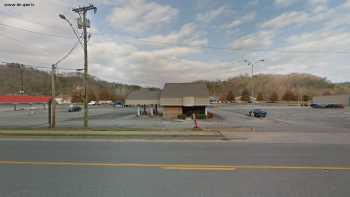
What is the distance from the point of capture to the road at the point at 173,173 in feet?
14.3

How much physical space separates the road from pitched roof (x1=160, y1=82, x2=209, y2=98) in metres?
25.0

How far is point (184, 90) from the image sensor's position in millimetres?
34719

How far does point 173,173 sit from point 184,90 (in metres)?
29.4

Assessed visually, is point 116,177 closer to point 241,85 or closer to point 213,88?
point 213,88

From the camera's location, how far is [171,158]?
7.11 metres

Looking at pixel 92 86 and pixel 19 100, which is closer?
pixel 19 100

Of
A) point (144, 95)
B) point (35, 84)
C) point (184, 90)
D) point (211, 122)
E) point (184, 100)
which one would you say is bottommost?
point (211, 122)

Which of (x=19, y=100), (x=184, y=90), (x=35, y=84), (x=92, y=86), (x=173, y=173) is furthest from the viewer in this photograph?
(x=92, y=86)

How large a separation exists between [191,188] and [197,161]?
2.28 metres

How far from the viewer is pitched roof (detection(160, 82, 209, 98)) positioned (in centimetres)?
3316

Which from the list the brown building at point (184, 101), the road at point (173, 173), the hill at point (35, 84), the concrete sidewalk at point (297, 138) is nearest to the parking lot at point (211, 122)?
the brown building at point (184, 101)

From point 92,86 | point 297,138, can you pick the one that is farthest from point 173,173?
point 92,86

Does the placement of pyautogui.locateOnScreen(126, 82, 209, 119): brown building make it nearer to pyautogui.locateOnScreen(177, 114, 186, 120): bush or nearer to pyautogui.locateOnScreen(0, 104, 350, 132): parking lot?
pyautogui.locateOnScreen(177, 114, 186, 120): bush

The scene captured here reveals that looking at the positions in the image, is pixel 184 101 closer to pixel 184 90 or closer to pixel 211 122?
pixel 184 90
